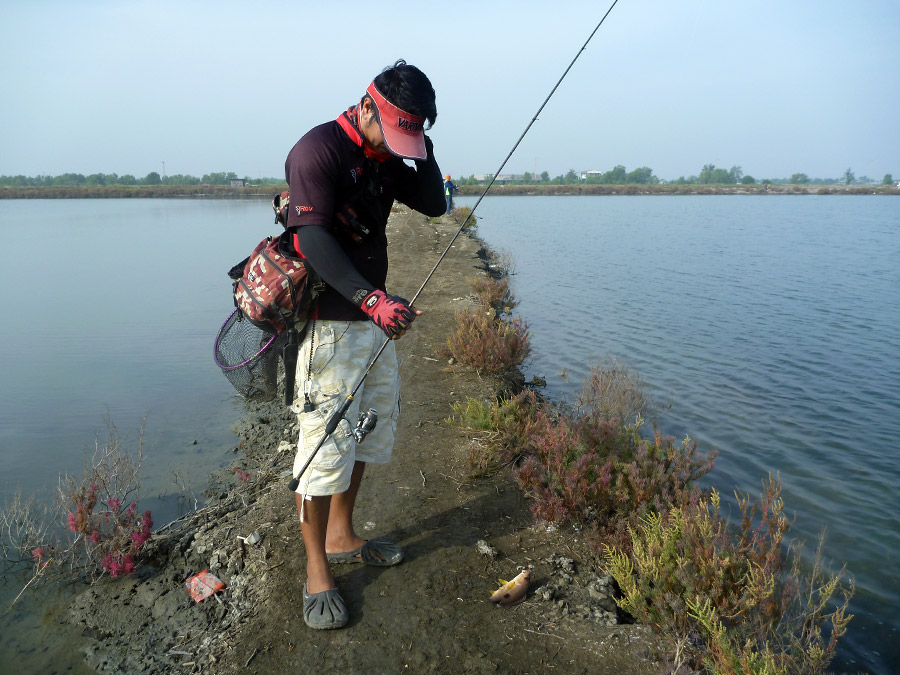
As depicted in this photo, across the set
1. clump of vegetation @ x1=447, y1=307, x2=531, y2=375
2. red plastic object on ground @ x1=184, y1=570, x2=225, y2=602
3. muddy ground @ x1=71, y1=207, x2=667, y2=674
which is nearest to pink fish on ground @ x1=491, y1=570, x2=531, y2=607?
muddy ground @ x1=71, y1=207, x2=667, y2=674

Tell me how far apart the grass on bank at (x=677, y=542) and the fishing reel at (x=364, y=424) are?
142 centimetres

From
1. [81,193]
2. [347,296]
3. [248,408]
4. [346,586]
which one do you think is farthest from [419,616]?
[81,193]

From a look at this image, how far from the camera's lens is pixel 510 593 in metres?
3.07

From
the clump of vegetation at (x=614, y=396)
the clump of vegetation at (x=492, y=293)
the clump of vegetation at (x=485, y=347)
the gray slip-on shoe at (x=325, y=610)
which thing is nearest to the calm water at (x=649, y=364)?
the clump of vegetation at (x=614, y=396)

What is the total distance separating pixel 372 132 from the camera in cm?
272

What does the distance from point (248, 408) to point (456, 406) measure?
3.02 meters

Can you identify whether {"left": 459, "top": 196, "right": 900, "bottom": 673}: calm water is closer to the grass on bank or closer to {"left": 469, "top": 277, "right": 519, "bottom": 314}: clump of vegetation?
the grass on bank

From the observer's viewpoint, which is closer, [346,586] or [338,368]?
[338,368]

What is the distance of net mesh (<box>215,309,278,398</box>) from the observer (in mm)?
3211

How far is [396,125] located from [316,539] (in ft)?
6.37

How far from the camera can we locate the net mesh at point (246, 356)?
321 cm

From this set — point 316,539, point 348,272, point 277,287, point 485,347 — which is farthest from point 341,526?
point 485,347

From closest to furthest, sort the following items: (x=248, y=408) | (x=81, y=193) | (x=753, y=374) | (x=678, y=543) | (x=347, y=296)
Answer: (x=347, y=296)
(x=678, y=543)
(x=248, y=408)
(x=753, y=374)
(x=81, y=193)

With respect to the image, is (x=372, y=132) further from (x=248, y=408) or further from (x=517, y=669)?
(x=248, y=408)
